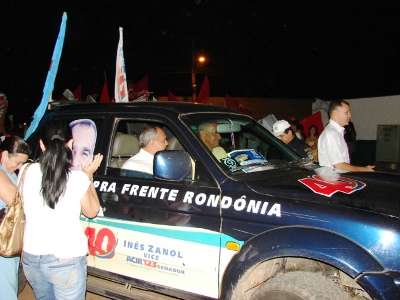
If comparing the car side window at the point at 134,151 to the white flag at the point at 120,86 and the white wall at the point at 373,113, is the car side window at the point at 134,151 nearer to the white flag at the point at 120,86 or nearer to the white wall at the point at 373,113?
the white flag at the point at 120,86

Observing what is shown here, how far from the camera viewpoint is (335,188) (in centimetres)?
261

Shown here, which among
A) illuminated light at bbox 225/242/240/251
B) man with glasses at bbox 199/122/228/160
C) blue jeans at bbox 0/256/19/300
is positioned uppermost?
man with glasses at bbox 199/122/228/160

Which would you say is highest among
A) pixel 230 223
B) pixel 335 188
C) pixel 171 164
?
pixel 171 164

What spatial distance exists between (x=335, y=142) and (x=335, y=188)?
1.85 meters

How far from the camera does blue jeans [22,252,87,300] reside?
7.79ft

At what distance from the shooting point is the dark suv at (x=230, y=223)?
2.25m

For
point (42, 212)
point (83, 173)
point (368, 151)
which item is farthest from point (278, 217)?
point (368, 151)

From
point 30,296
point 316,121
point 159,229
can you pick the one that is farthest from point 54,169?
point 316,121

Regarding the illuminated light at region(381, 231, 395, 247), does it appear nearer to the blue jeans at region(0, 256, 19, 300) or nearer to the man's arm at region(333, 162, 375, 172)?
the man's arm at region(333, 162, 375, 172)

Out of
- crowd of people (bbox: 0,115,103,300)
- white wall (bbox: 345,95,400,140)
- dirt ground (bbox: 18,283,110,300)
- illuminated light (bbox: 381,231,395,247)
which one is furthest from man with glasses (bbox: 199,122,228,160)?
white wall (bbox: 345,95,400,140)

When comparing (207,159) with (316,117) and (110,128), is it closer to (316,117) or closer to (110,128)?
(110,128)

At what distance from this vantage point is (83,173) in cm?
245

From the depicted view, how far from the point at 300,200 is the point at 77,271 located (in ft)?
5.11

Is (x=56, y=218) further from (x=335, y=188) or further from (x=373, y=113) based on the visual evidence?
(x=373, y=113)
